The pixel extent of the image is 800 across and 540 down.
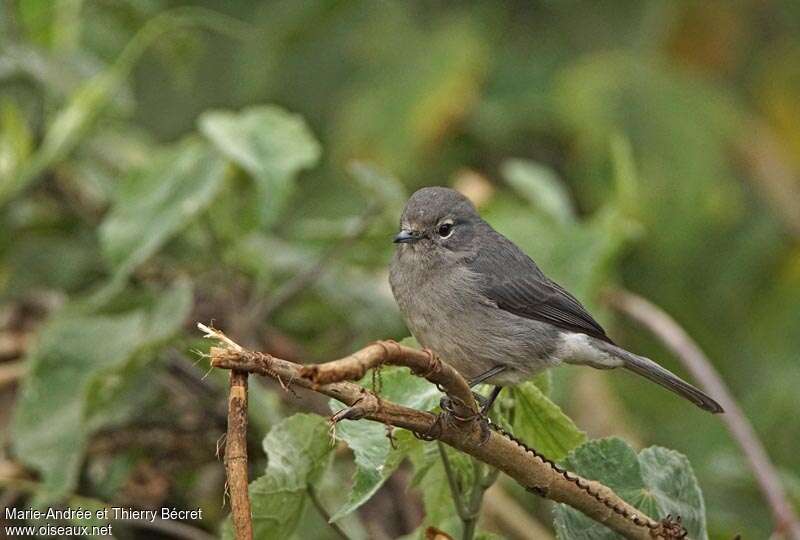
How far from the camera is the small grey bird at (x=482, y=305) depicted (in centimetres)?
321

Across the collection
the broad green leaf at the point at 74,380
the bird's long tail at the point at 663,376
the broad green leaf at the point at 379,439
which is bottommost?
the broad green leaf at the point at 74,380

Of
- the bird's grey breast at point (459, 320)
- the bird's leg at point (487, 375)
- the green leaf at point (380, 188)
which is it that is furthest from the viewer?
the green leaf at point (380, 188)

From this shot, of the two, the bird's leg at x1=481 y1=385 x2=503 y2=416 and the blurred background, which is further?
the blurred background

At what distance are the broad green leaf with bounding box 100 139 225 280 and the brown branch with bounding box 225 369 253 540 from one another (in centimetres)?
185

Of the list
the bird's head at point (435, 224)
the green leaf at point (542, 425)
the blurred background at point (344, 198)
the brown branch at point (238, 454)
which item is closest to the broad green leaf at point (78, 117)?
the blurred background at point (344, 198)

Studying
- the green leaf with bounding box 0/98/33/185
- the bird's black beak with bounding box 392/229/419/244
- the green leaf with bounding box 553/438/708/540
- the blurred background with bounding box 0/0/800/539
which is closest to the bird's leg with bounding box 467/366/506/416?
the green leaf with bounding box 553/438/708/540

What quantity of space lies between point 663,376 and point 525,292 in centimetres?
42

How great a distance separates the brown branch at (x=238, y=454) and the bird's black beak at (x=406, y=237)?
1.51 m

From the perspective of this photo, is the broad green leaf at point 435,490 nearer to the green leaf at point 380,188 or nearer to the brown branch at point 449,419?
the brown branch at point 449,419

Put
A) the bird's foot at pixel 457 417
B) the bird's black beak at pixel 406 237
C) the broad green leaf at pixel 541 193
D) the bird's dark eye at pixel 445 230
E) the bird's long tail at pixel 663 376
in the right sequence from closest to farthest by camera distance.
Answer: the bird's foot at pixel 457 417 → the bird's long tail at pixel 663 376 → the bird's black beak at pixel 406 237 → the bird's dark eye at pixel 445 230 → the broad green leaf at pixel 541 193

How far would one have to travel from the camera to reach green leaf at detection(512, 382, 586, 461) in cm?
276

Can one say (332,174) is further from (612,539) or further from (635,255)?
(612,539)

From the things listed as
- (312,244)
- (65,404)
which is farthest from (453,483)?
(312,244)

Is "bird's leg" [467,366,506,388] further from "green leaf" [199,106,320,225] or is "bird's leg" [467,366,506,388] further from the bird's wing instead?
"green leaf" [199,106,320,225]
